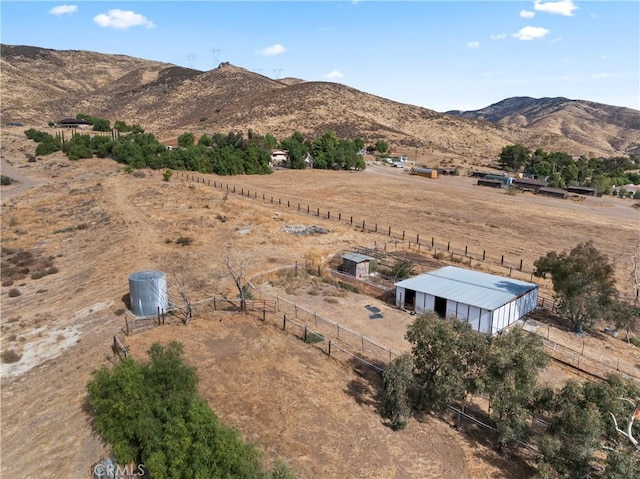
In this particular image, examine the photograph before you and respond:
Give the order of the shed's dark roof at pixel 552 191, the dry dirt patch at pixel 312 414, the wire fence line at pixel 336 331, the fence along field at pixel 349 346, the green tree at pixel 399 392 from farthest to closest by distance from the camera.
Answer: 1. the shed's dark roof at pixel 552 191
2. the wire fence line at pixel 336 331
3. the fence along field at pixel 349 346
4. the green tree at pixel 399 392
5. the dry dirt patch at pixel 312 414

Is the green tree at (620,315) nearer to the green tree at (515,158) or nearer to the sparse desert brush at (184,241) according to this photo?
the sparse desert brush at (184,241)

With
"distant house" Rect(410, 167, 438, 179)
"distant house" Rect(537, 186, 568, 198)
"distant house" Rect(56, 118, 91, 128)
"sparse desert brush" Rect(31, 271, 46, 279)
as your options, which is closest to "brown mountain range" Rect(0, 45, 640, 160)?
"distant house" Rect(56, 118, 91, 128)

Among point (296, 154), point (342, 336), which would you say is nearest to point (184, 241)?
point (342, 336)

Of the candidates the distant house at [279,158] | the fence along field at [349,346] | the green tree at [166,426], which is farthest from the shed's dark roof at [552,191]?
the green tree at [166,426]

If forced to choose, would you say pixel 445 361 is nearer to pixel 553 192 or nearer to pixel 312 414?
pixel 312 414

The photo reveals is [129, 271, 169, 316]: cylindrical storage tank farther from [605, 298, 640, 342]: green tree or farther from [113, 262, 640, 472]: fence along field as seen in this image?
[605, 298, 640, 342]: green tree

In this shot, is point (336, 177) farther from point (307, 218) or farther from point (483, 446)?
point (483, 446)
